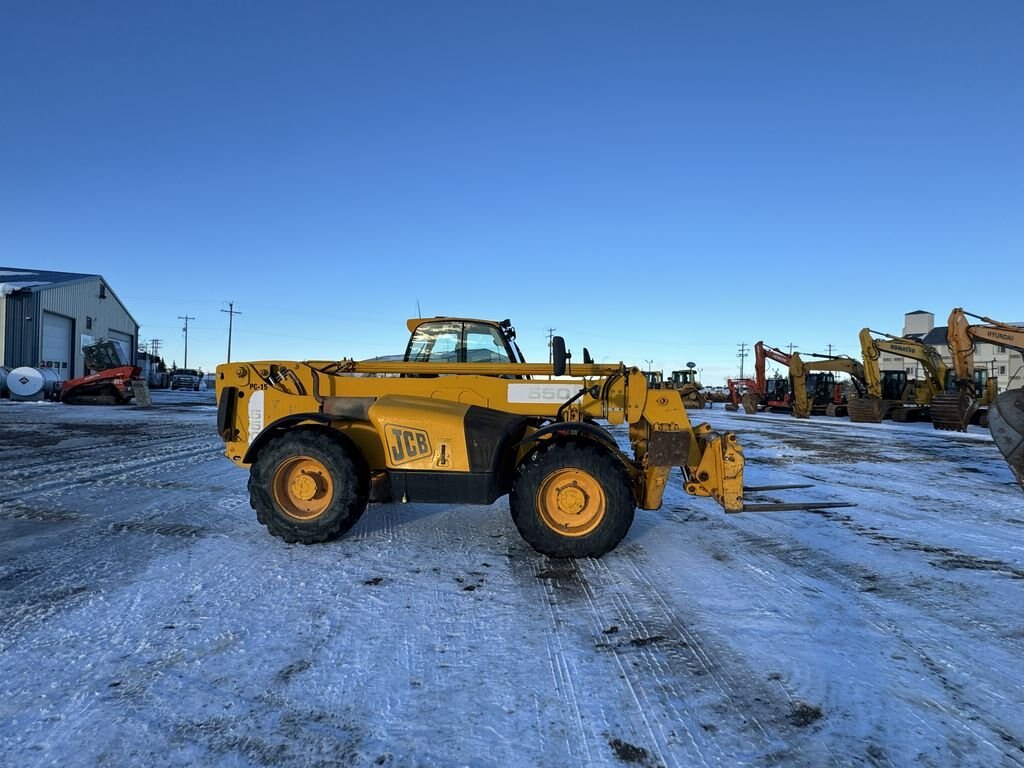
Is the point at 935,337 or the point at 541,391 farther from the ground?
the point at 935,337

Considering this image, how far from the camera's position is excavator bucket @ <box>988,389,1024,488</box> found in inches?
283

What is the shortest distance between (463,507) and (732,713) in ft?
12.3

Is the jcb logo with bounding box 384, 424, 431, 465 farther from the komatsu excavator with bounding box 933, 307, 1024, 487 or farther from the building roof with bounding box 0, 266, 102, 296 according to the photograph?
the building roof with bounding box 0, 266, 102, 296

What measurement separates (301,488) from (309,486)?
70mm

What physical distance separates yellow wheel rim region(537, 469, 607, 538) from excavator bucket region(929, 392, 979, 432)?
19057 mm

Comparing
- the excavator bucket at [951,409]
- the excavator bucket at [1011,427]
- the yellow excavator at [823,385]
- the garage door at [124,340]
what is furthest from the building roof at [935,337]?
the garage door at [124,340]

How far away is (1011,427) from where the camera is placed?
725 centimetres

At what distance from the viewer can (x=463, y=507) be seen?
5672 millimetres

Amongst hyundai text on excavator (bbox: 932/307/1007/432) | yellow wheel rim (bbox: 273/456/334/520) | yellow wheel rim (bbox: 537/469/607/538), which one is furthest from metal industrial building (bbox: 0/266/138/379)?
hyundai text on excavator (bbox: 932/307/1007/432)

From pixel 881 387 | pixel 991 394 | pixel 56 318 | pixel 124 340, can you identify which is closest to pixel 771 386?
pixel 881 387

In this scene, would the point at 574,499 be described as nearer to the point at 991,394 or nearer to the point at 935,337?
the point at 991,394

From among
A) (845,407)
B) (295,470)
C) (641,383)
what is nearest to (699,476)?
(641,383)

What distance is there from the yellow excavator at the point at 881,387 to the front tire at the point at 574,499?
75.1ft

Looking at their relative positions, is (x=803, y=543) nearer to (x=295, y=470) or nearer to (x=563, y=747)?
(x=563, y=747)
